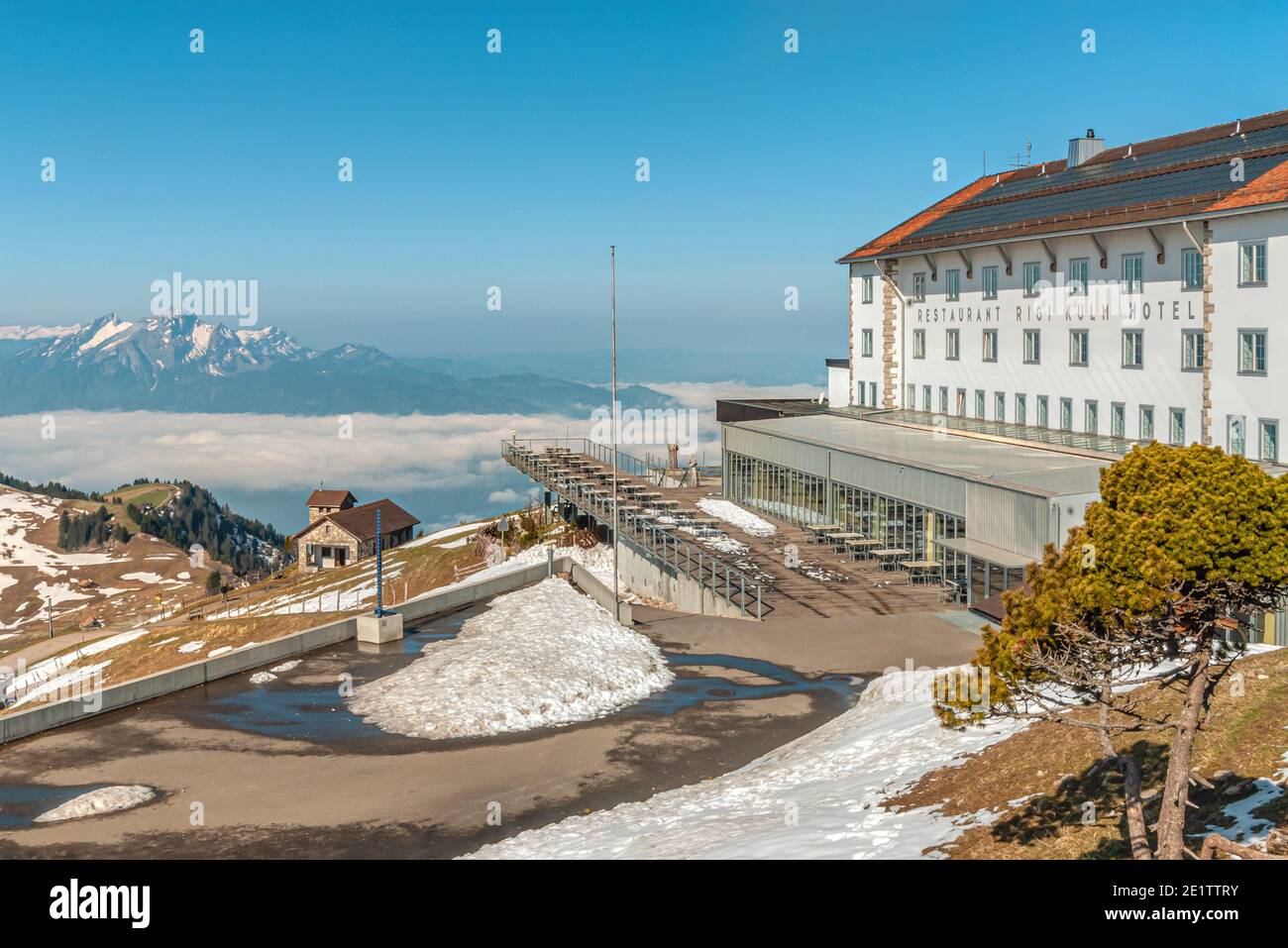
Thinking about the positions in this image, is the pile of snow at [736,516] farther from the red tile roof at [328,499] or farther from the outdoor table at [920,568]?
the red tile roof at [328,499]

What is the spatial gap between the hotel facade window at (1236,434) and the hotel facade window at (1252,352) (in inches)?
63.5

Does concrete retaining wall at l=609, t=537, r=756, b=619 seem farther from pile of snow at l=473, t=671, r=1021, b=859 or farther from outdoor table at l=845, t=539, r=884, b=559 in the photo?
pile of snow at l=473, t=671, r=1021, b=859

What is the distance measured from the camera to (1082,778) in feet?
55.6

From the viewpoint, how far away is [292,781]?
22.7m

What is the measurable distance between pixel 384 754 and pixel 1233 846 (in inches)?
691

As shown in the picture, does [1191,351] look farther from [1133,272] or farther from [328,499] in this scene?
[328,499]

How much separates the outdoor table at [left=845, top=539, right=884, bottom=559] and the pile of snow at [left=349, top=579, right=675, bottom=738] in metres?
12.9

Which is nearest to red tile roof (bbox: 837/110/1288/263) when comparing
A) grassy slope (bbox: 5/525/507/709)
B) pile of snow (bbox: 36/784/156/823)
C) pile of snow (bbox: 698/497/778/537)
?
pile of snow (bbox: 698/497/778/537)

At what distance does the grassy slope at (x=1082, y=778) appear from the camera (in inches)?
579

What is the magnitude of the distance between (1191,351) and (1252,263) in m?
4.11

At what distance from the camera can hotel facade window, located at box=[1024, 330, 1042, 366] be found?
5072cm

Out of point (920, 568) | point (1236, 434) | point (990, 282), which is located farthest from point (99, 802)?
point (990, 282)

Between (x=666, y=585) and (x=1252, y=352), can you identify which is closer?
(x=1252, y=352)
